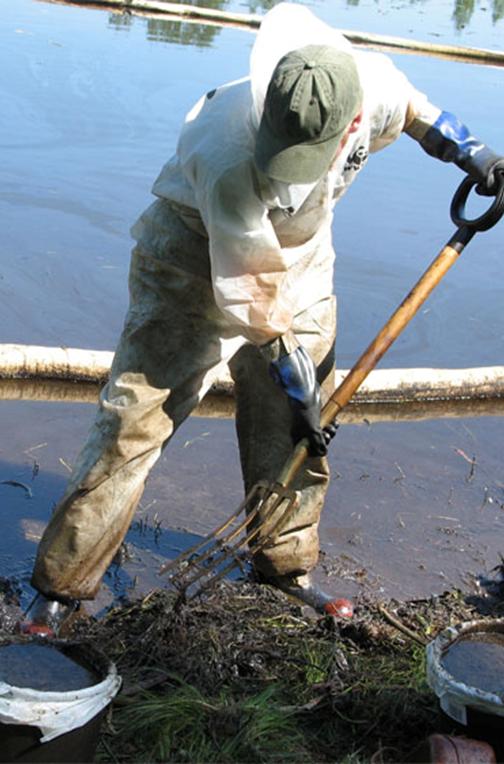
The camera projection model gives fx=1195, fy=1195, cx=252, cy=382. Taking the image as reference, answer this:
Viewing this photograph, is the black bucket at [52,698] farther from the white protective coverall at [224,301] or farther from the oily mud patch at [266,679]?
the white protective coverall at [224,301]

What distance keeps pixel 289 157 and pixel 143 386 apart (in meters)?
1.03

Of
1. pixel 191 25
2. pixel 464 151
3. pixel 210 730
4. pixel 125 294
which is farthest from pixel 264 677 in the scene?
pixel 191 25

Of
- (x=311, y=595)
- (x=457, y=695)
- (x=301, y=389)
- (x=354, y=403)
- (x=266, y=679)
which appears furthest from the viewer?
(x=354, y=403)

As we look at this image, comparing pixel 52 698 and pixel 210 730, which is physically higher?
pixel 52 698

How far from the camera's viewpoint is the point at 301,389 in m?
3.49

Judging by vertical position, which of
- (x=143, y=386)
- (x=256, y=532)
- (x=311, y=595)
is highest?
(x=143, y=386)

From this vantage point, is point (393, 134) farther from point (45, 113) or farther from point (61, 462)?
point (45, 113)

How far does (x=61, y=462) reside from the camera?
498cm

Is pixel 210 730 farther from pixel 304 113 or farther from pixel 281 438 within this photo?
pixel 304 113

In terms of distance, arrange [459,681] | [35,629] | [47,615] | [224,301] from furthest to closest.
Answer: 1. [47,615]
2. [35,629]
3. [224,301]
4. [459,681]

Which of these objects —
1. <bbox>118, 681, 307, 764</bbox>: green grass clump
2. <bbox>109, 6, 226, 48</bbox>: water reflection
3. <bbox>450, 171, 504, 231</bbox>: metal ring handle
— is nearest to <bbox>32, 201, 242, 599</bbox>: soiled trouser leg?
<bbox>118, 681, 307, 764</bbox>: green grass clump

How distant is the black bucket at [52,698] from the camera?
257 cm

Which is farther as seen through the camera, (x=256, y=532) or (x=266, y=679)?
(x=256, y=532)

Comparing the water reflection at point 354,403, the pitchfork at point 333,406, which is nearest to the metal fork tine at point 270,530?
the pitchfork at point 333,406
